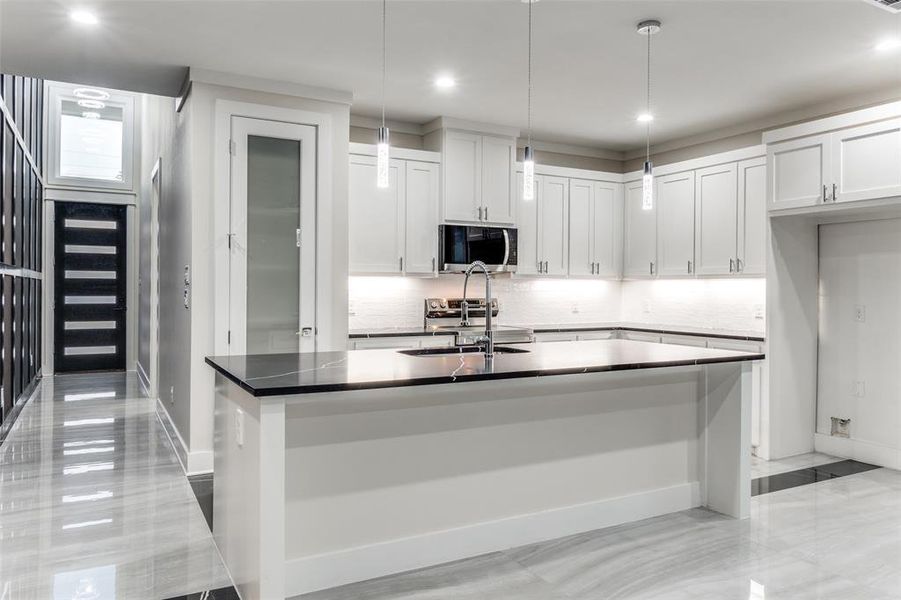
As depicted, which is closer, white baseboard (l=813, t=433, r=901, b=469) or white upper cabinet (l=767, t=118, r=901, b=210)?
white upper cabinet (l=767, t=118, r=901, b=210)

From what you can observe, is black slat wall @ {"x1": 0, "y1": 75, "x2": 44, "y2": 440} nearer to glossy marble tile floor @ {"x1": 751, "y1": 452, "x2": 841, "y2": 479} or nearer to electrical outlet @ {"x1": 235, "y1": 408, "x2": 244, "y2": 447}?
electrical outlet @ {"x1": 235, "y1": 408, "x2": 244, "y2": 447}

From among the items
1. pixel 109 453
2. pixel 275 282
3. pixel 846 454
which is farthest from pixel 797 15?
pixel 109 453

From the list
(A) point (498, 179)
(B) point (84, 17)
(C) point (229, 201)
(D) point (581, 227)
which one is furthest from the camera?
(D) point (581, 227)

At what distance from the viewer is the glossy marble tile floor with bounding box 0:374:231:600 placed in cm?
278

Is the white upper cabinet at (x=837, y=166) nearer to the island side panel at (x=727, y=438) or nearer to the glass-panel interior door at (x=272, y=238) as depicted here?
the island side panel at (x=727, y=438)

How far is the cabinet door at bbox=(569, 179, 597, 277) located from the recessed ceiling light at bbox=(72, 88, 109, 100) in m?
6.99

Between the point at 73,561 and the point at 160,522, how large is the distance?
528mm

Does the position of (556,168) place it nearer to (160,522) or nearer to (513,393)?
(513,393)

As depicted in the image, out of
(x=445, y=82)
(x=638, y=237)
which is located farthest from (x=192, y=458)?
(x=638, y=237)

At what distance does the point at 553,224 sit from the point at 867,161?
277 centimetres

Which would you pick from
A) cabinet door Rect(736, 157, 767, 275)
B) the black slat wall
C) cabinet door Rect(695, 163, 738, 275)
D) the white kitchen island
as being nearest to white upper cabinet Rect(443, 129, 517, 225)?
Answer: cabinet door Rect(695, 163, 738, 275)

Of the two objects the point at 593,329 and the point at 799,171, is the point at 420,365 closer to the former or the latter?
the point at 799,171

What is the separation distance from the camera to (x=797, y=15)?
11.4 feet

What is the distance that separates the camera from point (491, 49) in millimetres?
4043
